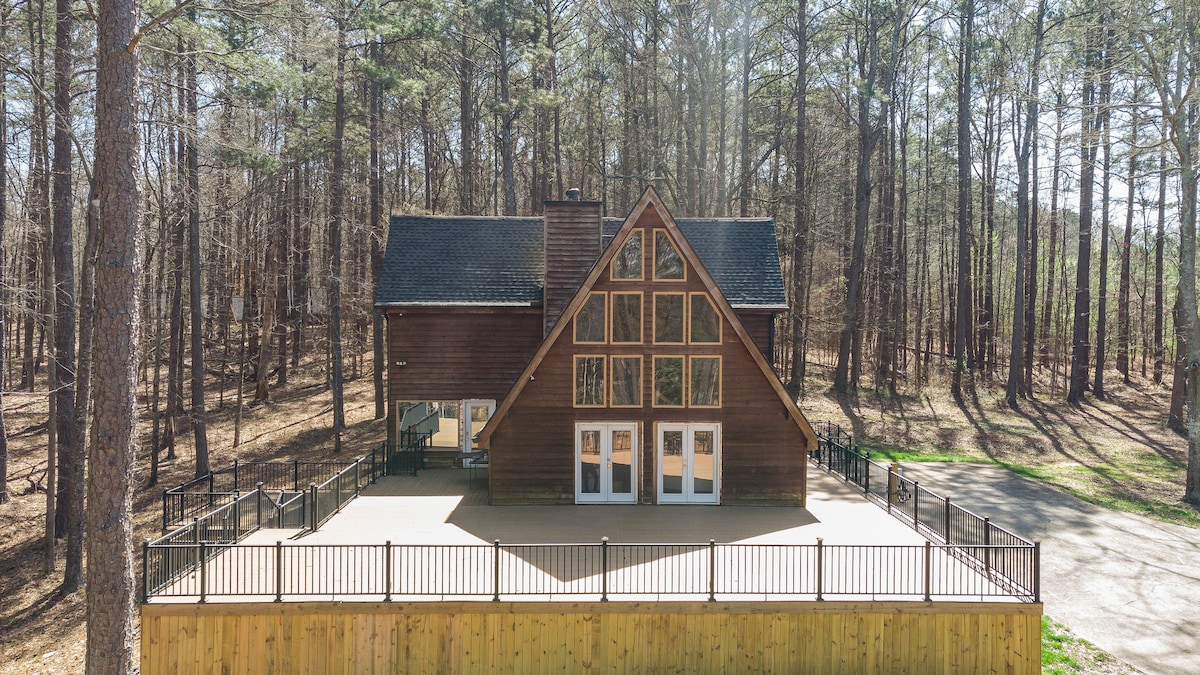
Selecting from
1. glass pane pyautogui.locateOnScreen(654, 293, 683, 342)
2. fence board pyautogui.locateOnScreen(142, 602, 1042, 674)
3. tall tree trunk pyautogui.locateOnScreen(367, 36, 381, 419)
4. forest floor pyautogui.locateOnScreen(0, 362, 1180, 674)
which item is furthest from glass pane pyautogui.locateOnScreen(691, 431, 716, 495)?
tall tree trunk pyautogui.locateOnScreen(367, 36, 381, 419)

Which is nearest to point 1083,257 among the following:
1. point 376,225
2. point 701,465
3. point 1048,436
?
point 1048,436

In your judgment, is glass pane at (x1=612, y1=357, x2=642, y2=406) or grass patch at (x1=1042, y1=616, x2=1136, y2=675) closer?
grass patch at (x1=1042, y1=616, x2=1136, y2=675)

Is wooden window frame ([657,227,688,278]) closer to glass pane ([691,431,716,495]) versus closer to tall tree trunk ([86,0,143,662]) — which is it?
glass pane ([691,431,716,495])

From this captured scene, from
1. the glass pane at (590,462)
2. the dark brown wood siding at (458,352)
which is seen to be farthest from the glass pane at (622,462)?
the dark brown wood siding at (458,352)

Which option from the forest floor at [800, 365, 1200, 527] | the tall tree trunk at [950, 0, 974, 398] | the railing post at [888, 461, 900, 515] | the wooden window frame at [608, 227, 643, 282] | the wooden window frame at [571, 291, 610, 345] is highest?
the tall tree trunk at [950, 0, 974, 398]

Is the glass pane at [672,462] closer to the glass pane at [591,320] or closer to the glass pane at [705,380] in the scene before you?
the glass pane at [705,380]

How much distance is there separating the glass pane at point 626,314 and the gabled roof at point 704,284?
2.28 ft

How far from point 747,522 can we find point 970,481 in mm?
9697

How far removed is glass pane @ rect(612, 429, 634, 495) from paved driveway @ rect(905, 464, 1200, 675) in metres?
7.77

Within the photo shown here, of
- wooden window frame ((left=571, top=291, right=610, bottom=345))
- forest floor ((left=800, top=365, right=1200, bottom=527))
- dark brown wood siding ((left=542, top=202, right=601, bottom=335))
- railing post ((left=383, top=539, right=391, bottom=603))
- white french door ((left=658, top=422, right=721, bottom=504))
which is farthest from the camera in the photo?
forest floor ((left=800, top=365, right=1200, bottom=527))

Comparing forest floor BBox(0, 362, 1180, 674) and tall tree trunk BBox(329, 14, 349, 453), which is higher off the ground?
tall tree trunk BBox(329, 14, 349, 453)

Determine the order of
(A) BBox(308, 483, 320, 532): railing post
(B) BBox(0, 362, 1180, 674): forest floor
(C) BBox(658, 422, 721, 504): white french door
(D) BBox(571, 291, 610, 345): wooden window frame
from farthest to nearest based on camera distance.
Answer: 1. (C) BBox(658, 422, 721, 504): white french door
2. (D) BBox(571, 291, 610, 345): wooden window frame
3. (B) BBox(0, 362, 1180, 674): forest floor
4. (A) BBox(308, 483, 320, 532): railing post

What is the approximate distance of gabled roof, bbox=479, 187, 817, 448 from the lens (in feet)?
47.0

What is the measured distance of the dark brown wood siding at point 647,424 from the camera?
48.4 ft
